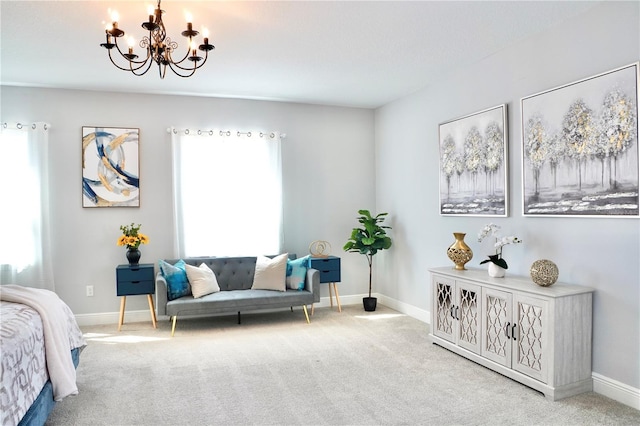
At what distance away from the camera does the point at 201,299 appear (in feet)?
15.7

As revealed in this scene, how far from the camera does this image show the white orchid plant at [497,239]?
374 centimetres

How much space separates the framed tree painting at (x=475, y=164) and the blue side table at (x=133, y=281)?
3229mm

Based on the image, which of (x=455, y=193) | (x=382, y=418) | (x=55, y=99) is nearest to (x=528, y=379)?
(x=382, y=418)

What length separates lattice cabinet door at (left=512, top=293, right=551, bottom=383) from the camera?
3115mm

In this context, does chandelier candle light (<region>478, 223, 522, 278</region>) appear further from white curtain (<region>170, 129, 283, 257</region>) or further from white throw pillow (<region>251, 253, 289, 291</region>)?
white curtain (<region>170, 129, 283, 257</region>)

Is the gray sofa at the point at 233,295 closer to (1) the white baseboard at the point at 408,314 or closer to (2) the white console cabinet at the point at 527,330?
(1) the white baseboard at the point at 408,314

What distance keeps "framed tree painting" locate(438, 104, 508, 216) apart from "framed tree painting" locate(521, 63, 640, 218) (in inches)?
11.3

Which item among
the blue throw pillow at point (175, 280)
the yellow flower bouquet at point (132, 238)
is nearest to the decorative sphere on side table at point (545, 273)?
the blue throw pillow at point (175, 280)

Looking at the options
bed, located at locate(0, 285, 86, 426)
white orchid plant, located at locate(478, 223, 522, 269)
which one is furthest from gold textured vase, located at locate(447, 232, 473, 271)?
bed, located at locate(0, 285, 86, 426)

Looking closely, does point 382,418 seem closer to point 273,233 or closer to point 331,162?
point 273,233

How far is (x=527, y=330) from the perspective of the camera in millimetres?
3277

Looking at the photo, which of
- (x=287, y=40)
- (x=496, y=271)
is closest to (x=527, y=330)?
(x=496, y=271)

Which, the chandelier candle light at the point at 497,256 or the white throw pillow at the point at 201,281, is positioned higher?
the chandelier candle light at the point at 497,256

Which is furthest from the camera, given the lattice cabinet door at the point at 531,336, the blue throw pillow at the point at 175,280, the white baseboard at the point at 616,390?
the blue throw pillow at the point at 175,280
